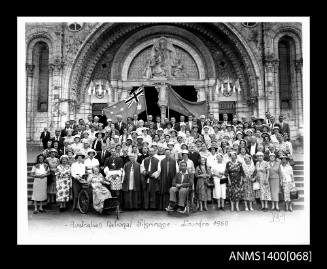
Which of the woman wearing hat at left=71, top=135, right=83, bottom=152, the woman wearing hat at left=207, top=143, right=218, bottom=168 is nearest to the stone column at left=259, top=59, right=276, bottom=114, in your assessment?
the woman wearing hat at left=207, top=143, right=218, bottom=168

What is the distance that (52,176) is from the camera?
40.4 feet

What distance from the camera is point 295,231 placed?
11086mm

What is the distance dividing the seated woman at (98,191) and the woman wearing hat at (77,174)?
1.27 ft

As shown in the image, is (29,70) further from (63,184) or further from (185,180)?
(185,180)

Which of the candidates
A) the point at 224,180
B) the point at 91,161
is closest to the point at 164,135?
the point at 91,161

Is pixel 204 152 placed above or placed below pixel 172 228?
above

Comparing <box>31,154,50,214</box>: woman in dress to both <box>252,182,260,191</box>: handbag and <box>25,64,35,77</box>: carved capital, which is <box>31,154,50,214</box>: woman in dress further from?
<box>25,64,35,77</box>: carved capital

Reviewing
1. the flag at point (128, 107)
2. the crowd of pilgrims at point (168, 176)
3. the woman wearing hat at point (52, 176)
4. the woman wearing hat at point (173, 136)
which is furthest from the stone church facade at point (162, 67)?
the crowd of pilgrims at point (168, 176)

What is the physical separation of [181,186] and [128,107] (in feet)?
20.1

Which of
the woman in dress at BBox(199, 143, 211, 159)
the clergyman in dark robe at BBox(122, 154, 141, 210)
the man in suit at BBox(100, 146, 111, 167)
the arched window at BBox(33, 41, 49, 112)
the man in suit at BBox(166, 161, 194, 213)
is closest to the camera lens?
the man in suit at BBox(166, 161, 194, 213)

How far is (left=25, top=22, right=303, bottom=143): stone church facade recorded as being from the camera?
17.7 m

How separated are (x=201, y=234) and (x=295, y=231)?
2722mm

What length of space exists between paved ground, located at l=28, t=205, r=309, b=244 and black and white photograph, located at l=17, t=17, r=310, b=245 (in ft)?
0.12

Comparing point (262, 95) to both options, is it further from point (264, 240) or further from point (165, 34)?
point (264, 240)
